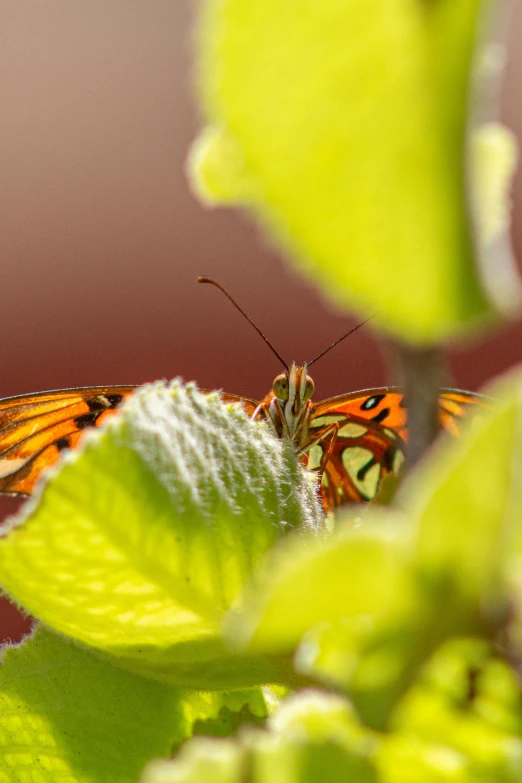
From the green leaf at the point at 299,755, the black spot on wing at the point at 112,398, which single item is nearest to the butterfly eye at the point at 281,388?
the black spot on wing at the point at 112,398

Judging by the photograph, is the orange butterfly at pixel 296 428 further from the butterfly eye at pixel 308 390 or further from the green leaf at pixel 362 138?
the green leaf at pixel 362 138

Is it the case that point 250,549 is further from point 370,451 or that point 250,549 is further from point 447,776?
point 370,451

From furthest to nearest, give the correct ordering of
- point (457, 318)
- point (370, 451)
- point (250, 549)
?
point (370, 451)
point (250, 549)
point (457, 318)

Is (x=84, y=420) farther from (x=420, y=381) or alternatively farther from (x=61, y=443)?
(x=420, y=381)

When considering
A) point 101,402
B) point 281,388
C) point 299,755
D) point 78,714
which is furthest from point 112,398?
point 299,755

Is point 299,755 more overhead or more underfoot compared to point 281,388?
more underfoot

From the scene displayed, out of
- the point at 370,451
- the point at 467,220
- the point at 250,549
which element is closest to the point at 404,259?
the point at 467,220
